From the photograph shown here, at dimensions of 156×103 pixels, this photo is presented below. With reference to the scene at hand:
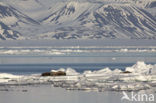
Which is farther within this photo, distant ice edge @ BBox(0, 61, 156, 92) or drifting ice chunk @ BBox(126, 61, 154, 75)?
drifting ice chunk @ BBox(126, 61, 154, 75)

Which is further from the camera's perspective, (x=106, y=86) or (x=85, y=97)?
(x=106, y=86)

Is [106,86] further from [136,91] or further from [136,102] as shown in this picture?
[136,102]

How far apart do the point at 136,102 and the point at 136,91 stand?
434 centimetres

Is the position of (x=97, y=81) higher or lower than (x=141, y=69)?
lower

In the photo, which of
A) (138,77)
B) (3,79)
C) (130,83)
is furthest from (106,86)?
(3,79)

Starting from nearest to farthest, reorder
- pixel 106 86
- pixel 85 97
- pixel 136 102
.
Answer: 1. pixel 136 102
2. pixel 85 97
3. pixel 106 86

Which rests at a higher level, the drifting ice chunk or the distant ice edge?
the drifting ice chunk

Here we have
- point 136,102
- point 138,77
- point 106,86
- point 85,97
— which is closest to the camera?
point 136,102

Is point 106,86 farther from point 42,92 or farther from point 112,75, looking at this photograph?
point 112,75

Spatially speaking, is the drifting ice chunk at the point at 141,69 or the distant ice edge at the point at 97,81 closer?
the distant ice edge at the point at 97,81

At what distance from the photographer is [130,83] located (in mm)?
45375

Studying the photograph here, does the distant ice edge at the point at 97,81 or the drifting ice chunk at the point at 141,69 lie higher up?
the drifting ice chunk at the point at 141,69

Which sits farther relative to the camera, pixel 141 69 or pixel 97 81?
pixel 141 69

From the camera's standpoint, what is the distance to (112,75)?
50.9 metres
